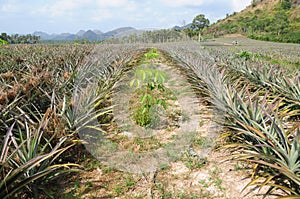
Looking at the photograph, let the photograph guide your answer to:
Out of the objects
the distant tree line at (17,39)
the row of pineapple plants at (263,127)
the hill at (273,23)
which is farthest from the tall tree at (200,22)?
the row of pineapple plants at (263,127)

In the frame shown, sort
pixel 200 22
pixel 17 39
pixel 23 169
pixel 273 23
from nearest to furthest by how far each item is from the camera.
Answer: pixel 23 169 < pixel 17 39 < pixel 273 23 < pixel 200 22

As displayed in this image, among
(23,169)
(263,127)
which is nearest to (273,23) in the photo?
(263,127)

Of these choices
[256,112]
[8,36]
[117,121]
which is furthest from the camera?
[8,36]

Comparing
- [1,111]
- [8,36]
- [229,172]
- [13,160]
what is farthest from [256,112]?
[8,36]

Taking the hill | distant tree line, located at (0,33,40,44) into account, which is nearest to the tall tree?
the hill

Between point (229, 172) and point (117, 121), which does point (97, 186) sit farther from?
point (117, 121)

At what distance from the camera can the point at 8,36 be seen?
2570 cm

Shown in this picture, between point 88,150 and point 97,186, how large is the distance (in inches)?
27.0

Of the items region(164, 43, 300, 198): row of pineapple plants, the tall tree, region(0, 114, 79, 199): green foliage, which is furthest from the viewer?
the tall tree

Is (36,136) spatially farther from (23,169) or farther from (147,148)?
(147,148)

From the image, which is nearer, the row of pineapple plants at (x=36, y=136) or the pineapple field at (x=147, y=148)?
the row of pineapple plants at (x=36, y=136)

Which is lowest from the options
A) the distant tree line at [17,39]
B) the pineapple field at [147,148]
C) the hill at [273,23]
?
the pineapple field at [147,148]

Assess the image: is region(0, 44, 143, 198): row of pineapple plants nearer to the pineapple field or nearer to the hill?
the pineapple field

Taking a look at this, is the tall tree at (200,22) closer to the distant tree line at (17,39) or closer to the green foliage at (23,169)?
the distant tree line at (17,39)
